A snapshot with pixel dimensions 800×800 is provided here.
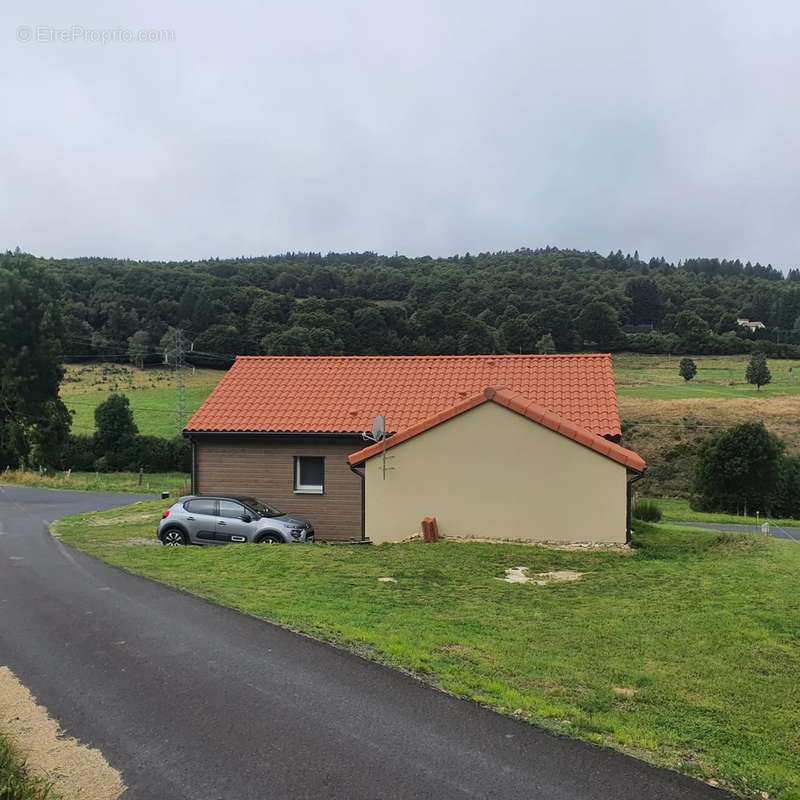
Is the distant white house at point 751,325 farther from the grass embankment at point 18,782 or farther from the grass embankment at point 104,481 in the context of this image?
the grass embankment at point 18,782

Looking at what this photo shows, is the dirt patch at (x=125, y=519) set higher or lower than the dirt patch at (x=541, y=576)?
lower

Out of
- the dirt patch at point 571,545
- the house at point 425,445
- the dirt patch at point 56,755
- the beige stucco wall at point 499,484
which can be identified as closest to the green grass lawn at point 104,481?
A: the house at point 425,445

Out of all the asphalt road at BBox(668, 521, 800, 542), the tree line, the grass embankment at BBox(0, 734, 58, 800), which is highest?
the tree line

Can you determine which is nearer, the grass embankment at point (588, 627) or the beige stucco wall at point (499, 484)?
the grass embankment at point (588, 627)

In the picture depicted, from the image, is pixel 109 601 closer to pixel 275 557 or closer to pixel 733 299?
pixel 275 557

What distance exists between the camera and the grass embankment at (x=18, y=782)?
438cm

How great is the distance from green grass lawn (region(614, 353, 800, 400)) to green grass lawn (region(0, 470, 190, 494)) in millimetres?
41639

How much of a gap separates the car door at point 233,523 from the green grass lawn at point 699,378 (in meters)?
54.2

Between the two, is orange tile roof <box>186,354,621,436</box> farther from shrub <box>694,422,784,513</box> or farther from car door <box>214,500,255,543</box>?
shrub <box>694,422,784,513</box>

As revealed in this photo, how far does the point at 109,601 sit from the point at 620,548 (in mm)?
8999

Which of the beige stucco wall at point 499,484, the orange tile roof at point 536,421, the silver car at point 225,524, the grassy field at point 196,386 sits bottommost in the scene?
the silver car at point 225,524

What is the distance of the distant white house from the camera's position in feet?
334

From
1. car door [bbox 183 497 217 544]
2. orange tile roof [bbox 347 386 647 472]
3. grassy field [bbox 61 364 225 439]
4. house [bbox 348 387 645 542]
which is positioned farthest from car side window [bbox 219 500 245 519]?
grassy field [bbox 61 364 225 439]

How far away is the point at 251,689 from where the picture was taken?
6266 millimetres
